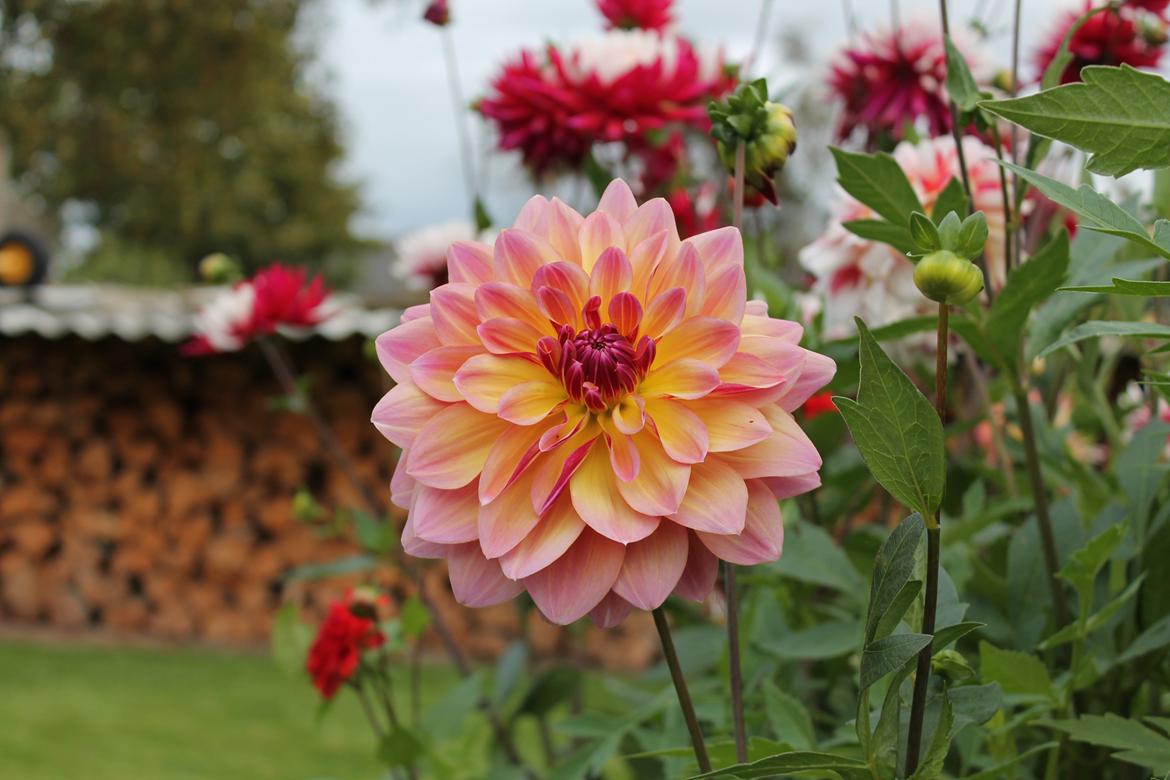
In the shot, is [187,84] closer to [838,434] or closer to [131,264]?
[131,264]

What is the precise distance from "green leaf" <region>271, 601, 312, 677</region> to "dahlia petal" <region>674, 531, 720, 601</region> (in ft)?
1.97

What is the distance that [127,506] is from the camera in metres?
4.45

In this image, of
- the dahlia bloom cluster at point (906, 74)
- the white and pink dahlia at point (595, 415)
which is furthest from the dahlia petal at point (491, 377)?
the dahlia bloom cluster at point (906, 74)

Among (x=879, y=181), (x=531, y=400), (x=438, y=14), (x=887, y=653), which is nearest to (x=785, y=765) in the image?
(x=887, y=653)

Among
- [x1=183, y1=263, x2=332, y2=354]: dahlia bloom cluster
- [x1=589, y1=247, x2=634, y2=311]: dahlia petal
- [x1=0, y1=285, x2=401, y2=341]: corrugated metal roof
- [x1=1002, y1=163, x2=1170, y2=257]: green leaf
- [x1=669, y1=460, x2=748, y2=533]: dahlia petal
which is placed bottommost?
[x1=0, y1=285, x2=401, y2=341]: corrugated metal roof

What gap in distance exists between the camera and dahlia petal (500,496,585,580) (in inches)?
14.7

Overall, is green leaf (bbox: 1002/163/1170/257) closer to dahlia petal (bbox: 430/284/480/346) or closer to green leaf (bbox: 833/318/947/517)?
green leaf (bbox: 833/318/947/517)

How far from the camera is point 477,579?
40cm

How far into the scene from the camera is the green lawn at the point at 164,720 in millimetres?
3084

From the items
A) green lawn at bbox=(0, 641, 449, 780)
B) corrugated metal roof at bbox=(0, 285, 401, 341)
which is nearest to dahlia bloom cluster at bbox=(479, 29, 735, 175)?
green lawn at bbox=(0, 641, 449, 780)

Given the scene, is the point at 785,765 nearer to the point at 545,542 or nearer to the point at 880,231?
the point at 545,542

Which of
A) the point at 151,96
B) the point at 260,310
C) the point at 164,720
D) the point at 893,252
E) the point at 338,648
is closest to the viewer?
the point at 893,252

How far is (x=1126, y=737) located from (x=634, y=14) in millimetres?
894

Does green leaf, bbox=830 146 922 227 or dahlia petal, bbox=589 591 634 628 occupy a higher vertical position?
green leaf, bbox=830 146 922 227
